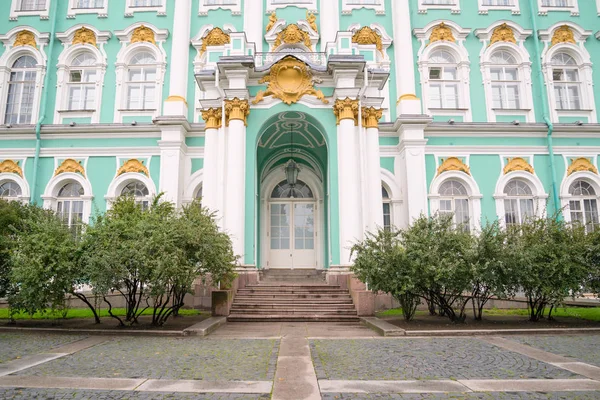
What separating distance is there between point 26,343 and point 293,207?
40.2ft

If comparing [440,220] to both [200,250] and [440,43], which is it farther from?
[440,43]

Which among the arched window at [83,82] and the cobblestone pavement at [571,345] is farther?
the arched window at [83,82]

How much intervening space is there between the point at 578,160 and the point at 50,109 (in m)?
22.8

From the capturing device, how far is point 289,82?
14.4 metres

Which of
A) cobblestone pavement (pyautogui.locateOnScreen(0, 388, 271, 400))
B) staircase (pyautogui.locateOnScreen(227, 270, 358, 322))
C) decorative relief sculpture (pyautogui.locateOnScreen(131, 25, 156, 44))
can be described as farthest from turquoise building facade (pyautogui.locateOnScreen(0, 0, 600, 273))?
cobblestone pavement (pyautogui.locateOnScreen(0, 388, 271, 400))

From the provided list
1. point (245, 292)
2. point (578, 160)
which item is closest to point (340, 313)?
point (245, 292)

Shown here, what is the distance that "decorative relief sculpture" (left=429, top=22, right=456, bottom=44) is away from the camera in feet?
61.1

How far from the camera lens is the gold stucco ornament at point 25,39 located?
741 inches

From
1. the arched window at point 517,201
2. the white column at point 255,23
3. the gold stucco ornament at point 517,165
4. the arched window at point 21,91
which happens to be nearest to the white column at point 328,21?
the white column at point 255,23

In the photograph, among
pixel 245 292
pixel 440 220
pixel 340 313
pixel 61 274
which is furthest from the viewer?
pixel 245 292

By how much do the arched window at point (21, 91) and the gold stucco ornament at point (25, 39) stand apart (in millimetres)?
571

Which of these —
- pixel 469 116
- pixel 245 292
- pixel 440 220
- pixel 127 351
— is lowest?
pixel 127 351

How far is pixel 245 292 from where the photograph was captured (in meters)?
13.0

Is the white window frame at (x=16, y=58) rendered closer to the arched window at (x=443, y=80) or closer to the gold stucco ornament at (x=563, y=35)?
the arched window at (x=443, y=80)
